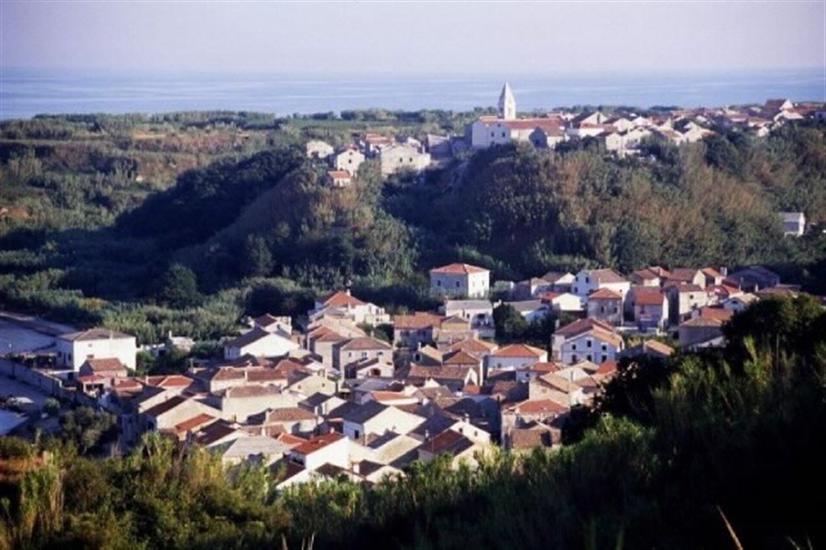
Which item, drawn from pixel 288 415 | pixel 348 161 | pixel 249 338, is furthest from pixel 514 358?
pixel 348 161

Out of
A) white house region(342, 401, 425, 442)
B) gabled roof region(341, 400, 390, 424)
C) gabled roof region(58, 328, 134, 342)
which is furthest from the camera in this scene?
gabled roof region(58, 328, 134, 342)

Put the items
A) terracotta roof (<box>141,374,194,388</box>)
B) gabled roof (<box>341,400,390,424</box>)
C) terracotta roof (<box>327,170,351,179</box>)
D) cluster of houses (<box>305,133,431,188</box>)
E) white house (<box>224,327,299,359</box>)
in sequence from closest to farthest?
A: gabled roof (<box>341,400,390,424</box>) → terracotta roof (<box>141,374,194,388</box>) → white house (<box>224,327,299,359</box>) → terracotta roof (<box>327,170,351,179</box>) → cluster of houses (<box>305,133,431,188</box>)

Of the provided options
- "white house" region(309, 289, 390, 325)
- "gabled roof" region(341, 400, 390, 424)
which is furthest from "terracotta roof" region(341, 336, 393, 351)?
"gabled roof" region(341, 400, 390, 424)

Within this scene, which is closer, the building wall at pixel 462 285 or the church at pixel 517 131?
the building wall at pixel 462 285

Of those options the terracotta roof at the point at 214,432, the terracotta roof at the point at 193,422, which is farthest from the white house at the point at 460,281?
the terracotta roof at the point at 214,432

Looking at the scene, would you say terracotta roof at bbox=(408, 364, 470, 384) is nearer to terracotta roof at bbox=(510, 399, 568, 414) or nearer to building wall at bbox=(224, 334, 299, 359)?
building wall at bbox=(224, 334, 299, 359)

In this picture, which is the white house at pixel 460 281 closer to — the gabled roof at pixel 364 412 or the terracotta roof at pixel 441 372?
the terracotta roof at pixel 441 372

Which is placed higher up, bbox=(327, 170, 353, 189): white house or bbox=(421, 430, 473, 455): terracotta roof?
bbox=(327, 170, 353, 189): white house
